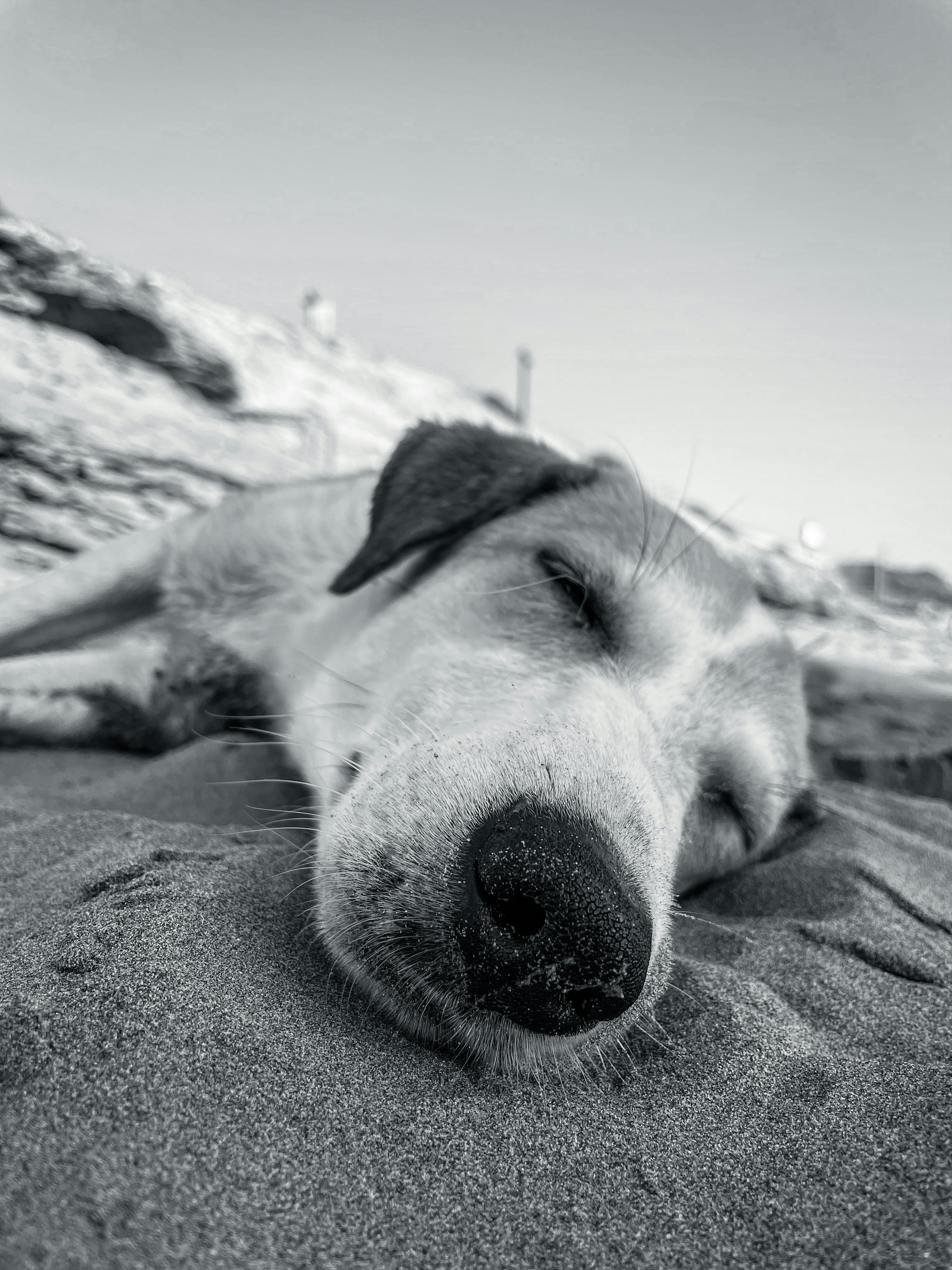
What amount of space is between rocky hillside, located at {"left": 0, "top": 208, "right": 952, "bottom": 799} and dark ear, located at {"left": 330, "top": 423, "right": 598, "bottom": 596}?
593mm

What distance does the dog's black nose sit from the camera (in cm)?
109

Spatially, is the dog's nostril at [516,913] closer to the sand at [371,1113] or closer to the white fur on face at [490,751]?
the white fur on face at [490,751]

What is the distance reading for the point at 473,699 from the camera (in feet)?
5.95

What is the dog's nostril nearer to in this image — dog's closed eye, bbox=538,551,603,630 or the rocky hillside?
dog's closed eye, bbox=538,551,603,630

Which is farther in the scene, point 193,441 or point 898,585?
point 898,585

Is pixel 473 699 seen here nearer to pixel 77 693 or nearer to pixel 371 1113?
pixel 371 1113

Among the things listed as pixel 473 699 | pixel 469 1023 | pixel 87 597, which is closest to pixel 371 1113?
pixel 469 1023

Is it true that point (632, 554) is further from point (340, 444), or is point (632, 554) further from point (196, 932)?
point (340, 444)

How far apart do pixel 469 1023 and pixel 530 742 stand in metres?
0.48

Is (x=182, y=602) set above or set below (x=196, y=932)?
below

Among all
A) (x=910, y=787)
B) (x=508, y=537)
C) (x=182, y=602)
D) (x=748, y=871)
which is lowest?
(x=910, y=787)

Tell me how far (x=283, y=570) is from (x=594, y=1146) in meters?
2.57

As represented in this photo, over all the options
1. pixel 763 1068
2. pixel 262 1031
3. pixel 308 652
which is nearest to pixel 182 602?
pixel 308 652

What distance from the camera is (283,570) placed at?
10.6 ft
